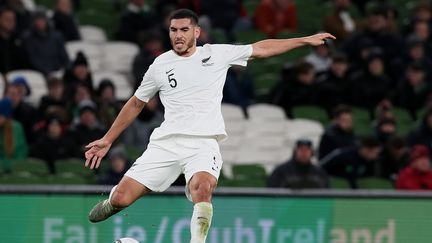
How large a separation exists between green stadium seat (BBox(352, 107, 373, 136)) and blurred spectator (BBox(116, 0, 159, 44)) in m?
2.94

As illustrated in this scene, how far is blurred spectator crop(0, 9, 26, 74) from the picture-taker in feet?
57.7

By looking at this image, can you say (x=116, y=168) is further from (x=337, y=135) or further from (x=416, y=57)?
(x=416, y=57)

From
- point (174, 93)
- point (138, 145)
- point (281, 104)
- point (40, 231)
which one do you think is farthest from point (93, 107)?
point (174, 93)

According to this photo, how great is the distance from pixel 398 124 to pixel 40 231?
23.3 ft

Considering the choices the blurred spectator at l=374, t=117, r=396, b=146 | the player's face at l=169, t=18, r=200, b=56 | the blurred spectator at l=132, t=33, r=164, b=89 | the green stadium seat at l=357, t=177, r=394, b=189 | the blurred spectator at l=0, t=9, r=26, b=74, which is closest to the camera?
the player's face at l=169, t=18, r=200, b=56

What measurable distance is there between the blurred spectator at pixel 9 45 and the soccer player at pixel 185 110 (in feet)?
21.8

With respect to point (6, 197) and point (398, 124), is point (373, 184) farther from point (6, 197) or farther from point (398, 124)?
point (6, 197)

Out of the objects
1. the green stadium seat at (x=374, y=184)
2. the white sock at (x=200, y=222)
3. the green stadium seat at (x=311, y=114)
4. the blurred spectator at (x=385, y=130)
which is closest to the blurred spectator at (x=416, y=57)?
the green stadium seat at (x=311, y=114)

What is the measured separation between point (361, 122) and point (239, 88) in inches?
64.0

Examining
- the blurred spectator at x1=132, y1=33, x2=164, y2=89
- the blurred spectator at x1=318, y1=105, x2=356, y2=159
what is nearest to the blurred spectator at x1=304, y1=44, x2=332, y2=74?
the blurred spectator at x1=318, y1=105, x2=356, y2=159

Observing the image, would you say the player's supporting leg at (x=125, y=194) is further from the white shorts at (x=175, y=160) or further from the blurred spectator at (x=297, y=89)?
the blurred spectator at (x=297, y=89)

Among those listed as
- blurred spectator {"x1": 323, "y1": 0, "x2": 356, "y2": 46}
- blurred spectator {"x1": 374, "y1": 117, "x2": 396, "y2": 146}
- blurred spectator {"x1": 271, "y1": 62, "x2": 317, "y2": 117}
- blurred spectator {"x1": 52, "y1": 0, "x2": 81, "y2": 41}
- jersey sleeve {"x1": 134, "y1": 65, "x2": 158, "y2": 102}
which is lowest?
jersey sleeve {"x1": 134, "y1": 65, "x2": 158, "y2": 102}

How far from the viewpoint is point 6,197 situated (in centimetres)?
1262

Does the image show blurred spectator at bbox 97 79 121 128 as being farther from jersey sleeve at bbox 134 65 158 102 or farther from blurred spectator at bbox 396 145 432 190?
jersey sleeve at bbox 134 65 158 102
